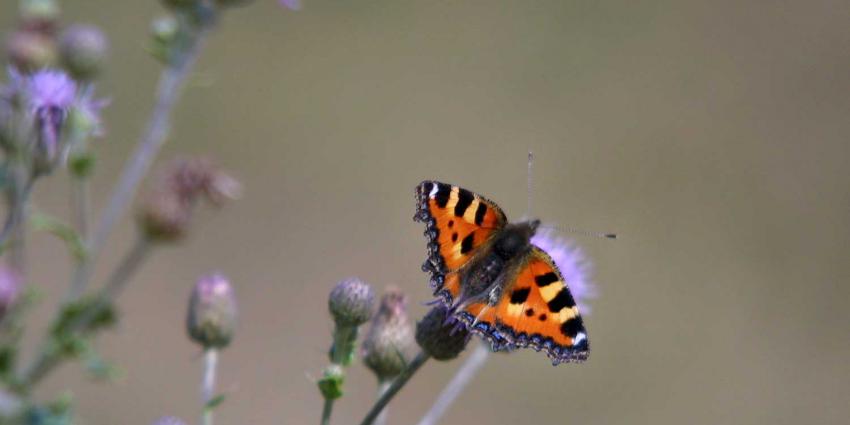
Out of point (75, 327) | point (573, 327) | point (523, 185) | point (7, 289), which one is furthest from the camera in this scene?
point (523, 185)

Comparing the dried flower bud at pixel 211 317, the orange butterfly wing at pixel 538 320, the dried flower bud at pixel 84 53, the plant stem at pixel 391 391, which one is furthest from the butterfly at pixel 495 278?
the dried flower bud at pixel 84 53

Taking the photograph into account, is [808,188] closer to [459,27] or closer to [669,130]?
[669,130]

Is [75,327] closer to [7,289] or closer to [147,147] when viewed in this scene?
[7,289]

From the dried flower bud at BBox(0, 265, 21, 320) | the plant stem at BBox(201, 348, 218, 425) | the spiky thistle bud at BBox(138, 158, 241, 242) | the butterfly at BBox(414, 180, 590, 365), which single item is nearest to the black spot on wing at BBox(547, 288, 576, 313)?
the butterfly at BBox(414, 180, 590, 365)

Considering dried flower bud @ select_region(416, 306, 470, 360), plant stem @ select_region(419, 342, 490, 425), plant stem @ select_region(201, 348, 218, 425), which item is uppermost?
dried flower bud @ select_region(416, 306, 470, 360)

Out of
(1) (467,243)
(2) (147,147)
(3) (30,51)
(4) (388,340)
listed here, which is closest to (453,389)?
(4) (388,340)

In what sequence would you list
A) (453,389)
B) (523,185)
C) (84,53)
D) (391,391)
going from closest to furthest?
(391,391) < (453,389) < (84,53) < (523,185)

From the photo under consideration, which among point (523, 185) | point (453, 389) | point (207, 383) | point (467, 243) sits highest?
point (523, 185)

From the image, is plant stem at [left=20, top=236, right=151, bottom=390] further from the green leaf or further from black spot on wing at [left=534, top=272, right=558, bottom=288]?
black spot on wing at [left=534, top=272, right=558, bottom=288]
